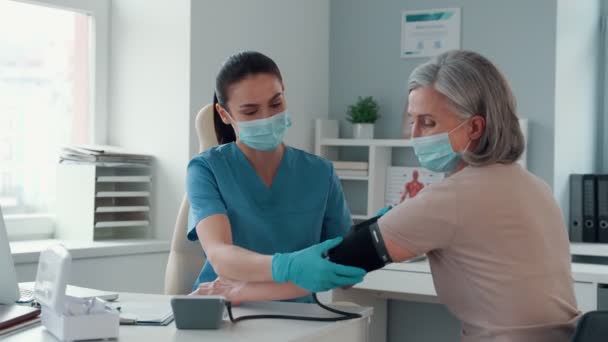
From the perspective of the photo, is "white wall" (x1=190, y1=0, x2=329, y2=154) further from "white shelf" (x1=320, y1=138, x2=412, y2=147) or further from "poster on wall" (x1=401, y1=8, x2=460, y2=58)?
"poster on wall" (x1=401, y1=8, x2=460, y2=58)

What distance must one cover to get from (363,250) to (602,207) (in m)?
2.41

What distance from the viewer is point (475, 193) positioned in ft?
5.10

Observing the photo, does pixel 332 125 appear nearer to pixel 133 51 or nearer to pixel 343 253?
pixel 133 51

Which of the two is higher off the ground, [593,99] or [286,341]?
[593,99]

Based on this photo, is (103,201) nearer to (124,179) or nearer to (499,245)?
(124,179)

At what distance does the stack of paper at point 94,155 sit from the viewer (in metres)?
3.24

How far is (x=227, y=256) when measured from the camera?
6.03 feet

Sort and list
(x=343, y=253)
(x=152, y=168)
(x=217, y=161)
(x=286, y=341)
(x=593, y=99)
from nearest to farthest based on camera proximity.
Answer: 1. (x=286, y=341)
2. (x=343, y=253)
3. (x=217, y=161)
4. (x=152, y=168)
5. (x=593, y=99)

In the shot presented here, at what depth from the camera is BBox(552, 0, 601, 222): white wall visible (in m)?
3.66

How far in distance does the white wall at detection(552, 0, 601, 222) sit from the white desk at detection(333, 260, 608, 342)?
0.66 meters

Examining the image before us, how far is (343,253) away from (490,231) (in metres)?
0.29

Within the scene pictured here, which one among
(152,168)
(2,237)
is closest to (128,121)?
(152,168)

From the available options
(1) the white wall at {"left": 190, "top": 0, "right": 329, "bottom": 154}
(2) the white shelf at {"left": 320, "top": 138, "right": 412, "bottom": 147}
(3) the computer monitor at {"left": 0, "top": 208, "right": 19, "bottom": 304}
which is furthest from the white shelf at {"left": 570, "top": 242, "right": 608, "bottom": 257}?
(3) the computer monitor at {"left": 0, "top": 208, "right": 19, "bottom": 304}

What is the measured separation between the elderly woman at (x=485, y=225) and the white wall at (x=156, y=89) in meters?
1.81
